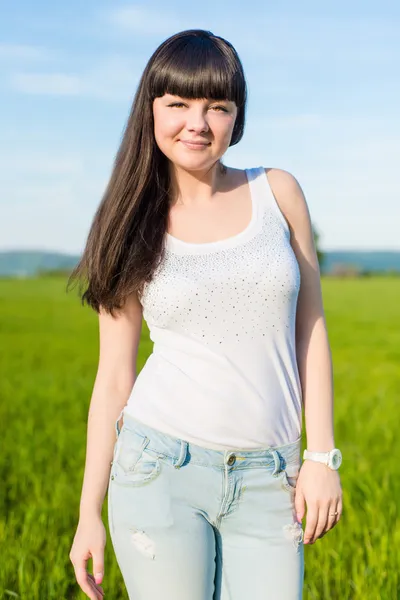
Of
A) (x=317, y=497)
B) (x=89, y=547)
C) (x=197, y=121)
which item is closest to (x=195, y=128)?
(x=197, y=121)

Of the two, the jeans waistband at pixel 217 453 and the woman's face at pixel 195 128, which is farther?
the woman's face at pixel 195 128

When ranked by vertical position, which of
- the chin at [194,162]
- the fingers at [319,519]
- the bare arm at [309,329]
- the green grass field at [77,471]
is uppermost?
the chin at [194,162]

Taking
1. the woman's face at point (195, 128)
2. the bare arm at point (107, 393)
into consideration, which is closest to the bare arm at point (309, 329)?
the woman's face at point (195, 128)

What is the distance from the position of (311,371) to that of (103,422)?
23.5 inches

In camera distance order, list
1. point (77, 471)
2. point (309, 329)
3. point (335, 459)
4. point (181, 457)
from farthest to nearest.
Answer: point (77, 471), point (309, 329), point (335, 459), point (181, 457)

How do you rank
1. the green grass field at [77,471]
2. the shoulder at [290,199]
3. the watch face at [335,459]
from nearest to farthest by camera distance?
the watch face at [335,459] < the shoulder at [290,199] < the green grass field at [77,471]

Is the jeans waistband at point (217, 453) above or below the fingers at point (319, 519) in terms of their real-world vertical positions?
above

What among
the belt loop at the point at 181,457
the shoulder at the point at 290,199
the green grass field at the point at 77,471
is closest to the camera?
the belt loop at the point at 181,457

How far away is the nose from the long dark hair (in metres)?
0.04

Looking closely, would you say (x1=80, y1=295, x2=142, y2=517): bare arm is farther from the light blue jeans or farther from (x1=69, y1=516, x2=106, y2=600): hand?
the light blue jeans

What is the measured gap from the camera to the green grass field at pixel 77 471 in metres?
3.85

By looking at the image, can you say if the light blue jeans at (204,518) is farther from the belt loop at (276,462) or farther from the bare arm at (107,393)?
the bare arm at (107,393)

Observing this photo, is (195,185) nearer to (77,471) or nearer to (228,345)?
(228,345)

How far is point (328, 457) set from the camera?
219 cm
